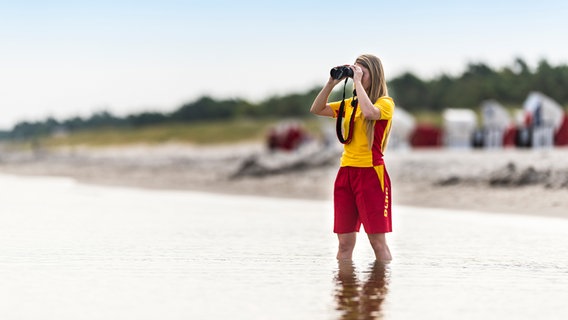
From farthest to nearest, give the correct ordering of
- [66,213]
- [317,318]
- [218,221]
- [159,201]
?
[159,201]
[66,213]
[218,221]
[317,318]

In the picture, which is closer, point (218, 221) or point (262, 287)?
point (262, 287)

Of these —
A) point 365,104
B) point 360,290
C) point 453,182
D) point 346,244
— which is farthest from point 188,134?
point 360,290

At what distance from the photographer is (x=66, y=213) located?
39.9ft

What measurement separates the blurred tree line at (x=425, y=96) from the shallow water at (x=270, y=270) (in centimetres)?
1331

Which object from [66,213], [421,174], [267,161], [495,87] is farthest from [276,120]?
[66,213]

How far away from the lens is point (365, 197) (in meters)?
6.20

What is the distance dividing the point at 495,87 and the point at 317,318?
1780 inches

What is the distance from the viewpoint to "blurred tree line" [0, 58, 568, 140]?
132 ft

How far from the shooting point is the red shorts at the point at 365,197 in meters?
6.20

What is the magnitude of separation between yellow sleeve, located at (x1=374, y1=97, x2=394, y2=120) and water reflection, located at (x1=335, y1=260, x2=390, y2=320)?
1113 mm

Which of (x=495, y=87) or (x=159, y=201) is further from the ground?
(x=495, y=87)

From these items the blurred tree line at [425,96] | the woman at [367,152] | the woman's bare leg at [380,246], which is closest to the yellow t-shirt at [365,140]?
the woman at [367,152]

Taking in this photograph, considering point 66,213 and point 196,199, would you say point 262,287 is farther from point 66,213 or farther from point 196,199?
point 196,199

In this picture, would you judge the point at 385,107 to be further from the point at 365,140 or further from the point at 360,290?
the point at 360,290
